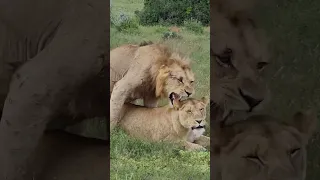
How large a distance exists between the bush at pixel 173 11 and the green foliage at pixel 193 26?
1cm

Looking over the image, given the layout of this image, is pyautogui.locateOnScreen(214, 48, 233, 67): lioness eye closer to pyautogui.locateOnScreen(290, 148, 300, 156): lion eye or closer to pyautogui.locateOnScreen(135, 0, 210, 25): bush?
pyautogui.locateOnScreen(290, 148, 300, 156): lion eye

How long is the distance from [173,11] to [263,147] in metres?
0.66

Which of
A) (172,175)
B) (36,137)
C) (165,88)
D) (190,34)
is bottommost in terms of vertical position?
(172,175)

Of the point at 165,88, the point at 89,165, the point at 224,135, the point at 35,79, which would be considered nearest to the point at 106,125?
the point at 89,165

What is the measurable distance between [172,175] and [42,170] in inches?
22.9

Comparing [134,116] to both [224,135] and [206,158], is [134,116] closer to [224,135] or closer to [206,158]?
[206,158]

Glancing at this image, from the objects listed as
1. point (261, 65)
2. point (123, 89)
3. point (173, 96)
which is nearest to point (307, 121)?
point (261, 65)

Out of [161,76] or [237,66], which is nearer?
[237,66]

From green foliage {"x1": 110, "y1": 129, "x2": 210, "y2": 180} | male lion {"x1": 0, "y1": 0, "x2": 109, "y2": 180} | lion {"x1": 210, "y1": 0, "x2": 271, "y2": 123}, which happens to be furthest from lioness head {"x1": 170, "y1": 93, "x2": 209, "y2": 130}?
male lion {"x1": 0, "y1": 0, "x2": 109, "y2": 180}

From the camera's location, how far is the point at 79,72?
4.43 feet

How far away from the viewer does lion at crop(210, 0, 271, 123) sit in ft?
4.47

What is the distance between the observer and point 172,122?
187cm

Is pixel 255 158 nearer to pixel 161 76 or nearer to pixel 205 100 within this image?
pixel 205 100

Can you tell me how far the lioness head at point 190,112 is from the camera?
1.84 meters
